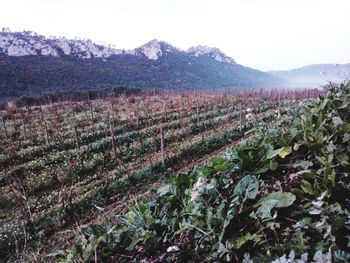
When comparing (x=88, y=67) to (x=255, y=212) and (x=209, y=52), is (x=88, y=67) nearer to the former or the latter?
(x=255, y=212)

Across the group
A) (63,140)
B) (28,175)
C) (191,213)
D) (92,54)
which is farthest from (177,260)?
(92,54)

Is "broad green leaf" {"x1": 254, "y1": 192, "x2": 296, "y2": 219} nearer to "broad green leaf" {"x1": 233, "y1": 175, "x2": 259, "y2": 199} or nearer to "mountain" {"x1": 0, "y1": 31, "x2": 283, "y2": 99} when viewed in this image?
"broad green leaf" {"x1": 233, "y1": 175, "x2": 259, "y2": 199}

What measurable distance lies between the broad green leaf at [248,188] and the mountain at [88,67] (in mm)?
67412

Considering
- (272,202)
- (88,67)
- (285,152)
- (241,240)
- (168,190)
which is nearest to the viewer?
(241,240)

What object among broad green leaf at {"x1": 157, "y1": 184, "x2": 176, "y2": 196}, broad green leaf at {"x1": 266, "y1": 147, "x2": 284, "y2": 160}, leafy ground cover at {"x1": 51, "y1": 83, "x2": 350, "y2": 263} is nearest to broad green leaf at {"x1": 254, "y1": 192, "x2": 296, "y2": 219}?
leafy ground cover at {"x1": 51, "y1": 83, "x2": 350, "y2": 263}

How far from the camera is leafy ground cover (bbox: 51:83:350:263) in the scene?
7.31 feet

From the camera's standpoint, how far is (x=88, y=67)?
9131 centimetres

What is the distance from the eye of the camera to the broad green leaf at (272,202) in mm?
2450

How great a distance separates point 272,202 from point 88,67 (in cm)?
9416

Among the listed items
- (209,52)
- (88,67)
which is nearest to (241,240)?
(88,67)

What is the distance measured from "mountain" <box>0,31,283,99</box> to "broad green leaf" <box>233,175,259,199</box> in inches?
2654

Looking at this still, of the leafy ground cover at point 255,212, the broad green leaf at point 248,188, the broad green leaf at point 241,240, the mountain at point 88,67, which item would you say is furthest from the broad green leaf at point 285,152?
the mountain at point 88,67

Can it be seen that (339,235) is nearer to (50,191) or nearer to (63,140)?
(50,191)

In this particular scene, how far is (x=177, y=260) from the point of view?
2.53 metres
